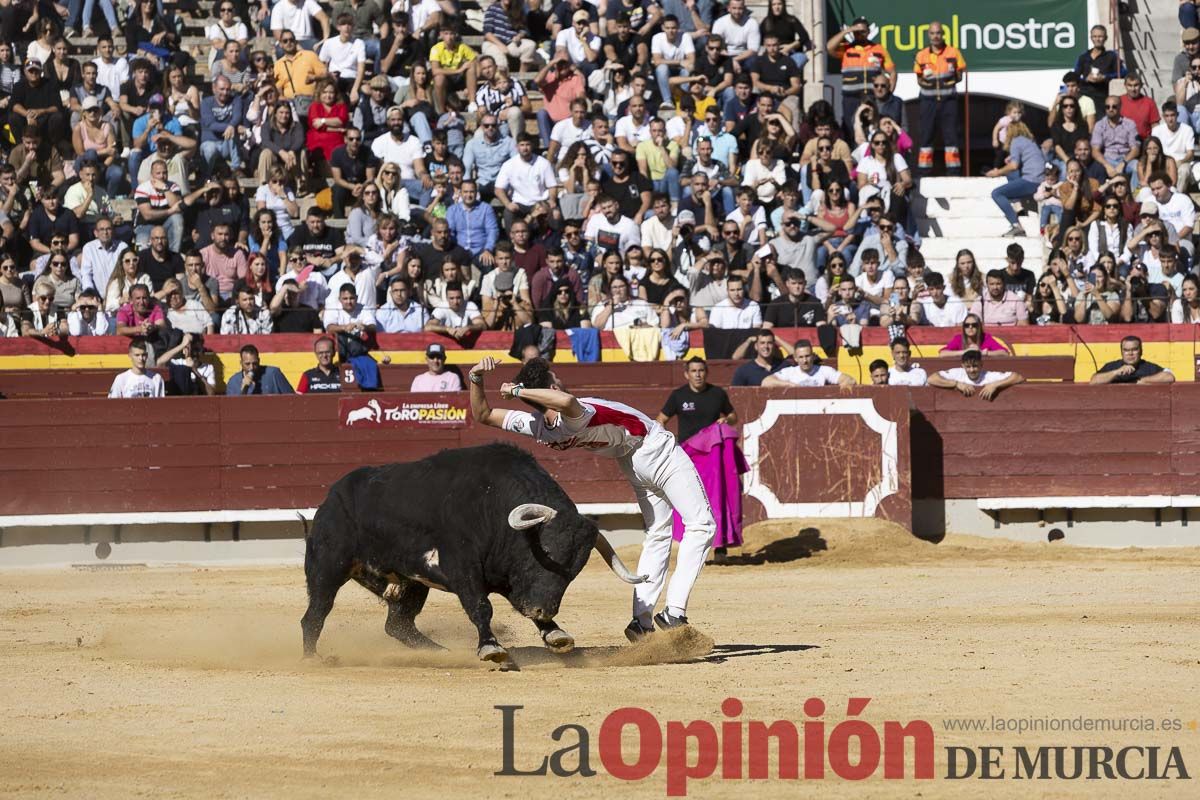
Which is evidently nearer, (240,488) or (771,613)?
(771,613)

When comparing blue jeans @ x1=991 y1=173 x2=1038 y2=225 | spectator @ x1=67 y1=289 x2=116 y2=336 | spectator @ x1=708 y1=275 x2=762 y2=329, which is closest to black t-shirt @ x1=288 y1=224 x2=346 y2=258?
spectator @ x1=67 y1=289 x2=116 y2=336

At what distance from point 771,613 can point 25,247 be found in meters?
9.61

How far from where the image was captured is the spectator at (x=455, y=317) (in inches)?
610

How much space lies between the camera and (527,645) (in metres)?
8.95

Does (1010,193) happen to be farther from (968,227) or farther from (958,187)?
(958,187)

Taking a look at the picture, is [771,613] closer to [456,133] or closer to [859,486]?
[859,486]

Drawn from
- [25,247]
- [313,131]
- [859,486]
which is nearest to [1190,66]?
[859,486]

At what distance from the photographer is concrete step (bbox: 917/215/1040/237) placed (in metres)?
17.7

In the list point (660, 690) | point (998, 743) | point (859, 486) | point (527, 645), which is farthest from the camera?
point (859, 486)

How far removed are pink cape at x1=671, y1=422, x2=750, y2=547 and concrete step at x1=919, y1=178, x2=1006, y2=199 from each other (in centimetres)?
586

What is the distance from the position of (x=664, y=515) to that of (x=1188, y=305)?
850 centimetres

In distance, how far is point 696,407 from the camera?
1331 cm

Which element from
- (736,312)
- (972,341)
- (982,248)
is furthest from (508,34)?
(972,341)

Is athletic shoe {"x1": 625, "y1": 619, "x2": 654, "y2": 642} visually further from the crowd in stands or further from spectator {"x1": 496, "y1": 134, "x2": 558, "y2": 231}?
spectator {"x1": 496, "y1": 134, "x2": 558, "y2": 231}
